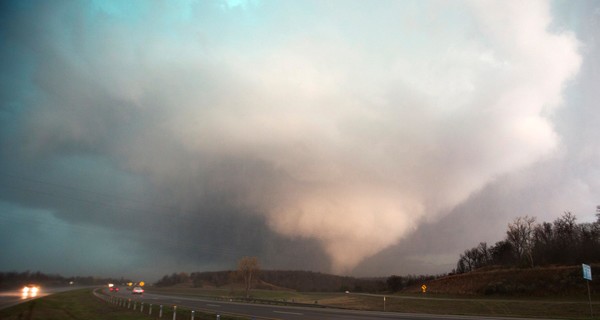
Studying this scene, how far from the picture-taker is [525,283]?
78.0m

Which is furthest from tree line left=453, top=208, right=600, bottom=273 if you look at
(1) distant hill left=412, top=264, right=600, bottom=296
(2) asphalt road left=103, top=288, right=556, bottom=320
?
(2) asphalt road left=103, top=288, right=556, bottom=320

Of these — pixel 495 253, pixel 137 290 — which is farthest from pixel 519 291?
pixel 137 290

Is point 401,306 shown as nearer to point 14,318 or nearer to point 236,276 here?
point 14,318

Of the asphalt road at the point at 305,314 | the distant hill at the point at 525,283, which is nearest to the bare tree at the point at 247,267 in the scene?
the distant hill at the point at 525,283

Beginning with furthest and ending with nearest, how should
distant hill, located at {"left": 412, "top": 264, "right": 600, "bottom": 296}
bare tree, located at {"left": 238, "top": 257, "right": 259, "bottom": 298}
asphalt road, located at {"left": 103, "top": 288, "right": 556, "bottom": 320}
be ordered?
bare tree, located at {"left": 238, "top": 257, "right": 259, "bottom": 298} → distant hill, located at {"left": 412, "top": 264, "right": 600, "bottom": 296} → asphalt road, located at {"left": 103, "top": 288, "right": 556, "bottom": 320}

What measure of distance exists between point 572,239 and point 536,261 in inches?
682

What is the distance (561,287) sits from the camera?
6912 cm

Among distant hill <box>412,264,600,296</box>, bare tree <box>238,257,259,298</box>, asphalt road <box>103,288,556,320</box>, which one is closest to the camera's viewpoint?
asphalt road <box>103,288,556,320</box>

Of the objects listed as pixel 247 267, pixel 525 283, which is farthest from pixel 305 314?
pixel 247 267

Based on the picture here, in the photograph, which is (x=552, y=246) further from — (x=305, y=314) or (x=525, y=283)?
(x=305, y=314)

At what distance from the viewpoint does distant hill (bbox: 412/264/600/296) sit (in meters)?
68.0

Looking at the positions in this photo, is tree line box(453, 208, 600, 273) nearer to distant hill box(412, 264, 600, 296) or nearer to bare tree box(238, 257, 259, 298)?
distant hill box(412, 264, 600, 296)

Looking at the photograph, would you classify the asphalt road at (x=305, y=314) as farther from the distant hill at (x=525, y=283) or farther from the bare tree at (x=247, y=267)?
the bare tree at (x=247, y=267)

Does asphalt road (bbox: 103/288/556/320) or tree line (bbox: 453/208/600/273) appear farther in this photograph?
tree line (bbox: 453/208/600/273)
